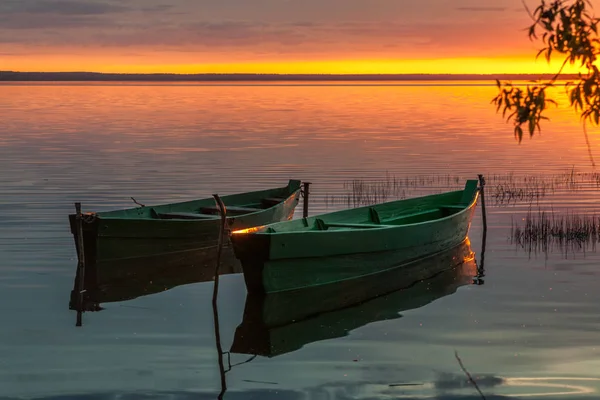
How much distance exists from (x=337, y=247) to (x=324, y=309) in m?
1.25

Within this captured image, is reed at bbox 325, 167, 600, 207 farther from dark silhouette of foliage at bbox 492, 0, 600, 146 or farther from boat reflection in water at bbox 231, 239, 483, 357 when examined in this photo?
dark silhouette of foliage at bbox 492, 0, 600, 146

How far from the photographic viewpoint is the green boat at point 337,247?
15.9 metres

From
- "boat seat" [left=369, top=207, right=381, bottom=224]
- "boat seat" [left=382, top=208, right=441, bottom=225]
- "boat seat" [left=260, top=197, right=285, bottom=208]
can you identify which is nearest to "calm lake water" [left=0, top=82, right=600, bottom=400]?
"boat seat" [left=382, top=208, right=441, bottom=225]

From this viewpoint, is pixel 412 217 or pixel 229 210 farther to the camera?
pixel 229 210

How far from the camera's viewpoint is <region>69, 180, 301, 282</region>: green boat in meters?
19.1

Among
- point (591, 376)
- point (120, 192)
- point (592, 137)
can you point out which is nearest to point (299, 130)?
point (592, 137)

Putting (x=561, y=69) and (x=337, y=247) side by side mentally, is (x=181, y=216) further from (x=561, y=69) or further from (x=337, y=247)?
(x=561, y=69)

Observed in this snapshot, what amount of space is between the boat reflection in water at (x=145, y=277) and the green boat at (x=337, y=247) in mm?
2739

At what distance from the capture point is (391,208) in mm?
21656

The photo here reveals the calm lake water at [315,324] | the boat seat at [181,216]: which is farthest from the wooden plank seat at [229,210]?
the calm lake water at [315,324]

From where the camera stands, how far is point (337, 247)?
16812 mm

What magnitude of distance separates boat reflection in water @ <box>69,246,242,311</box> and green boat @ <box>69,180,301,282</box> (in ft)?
0.15

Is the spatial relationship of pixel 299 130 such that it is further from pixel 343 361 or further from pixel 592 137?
pixel 343 361

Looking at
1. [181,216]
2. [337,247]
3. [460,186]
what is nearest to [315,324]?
[337,247]
